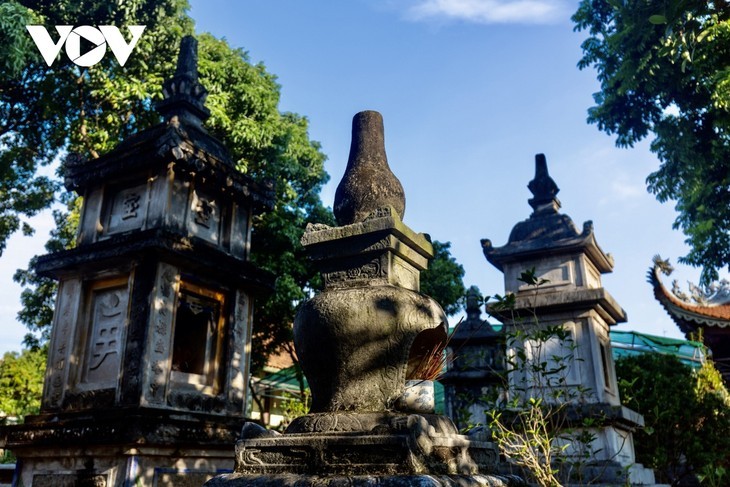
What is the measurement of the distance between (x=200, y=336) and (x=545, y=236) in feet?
19.0

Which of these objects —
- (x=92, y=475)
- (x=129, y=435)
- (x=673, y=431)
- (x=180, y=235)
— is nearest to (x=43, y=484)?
(x=92, y=475)

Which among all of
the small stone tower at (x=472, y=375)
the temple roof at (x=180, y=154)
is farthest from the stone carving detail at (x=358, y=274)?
the small stone tower at (x=472, y=375)

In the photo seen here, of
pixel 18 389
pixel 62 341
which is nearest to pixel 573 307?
pixel 62 341

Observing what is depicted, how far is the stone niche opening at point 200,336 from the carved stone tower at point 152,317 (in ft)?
0.06

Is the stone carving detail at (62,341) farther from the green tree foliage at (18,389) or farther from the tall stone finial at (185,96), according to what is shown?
the green tree foliage at (18,389)

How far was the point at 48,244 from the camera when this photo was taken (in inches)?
631

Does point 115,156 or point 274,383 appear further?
point 274,383

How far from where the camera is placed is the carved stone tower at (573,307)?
7617 millimetres

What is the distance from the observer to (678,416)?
10.1m

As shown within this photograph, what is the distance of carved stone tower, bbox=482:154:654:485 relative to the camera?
7617 millimetres

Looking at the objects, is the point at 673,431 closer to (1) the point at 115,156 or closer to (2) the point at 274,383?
(1) the point at 115,156

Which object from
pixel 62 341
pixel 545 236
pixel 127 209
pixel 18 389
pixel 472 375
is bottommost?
pixel 472 375

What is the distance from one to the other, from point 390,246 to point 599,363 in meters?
5.19

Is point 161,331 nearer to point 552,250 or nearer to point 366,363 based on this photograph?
point 366,363
